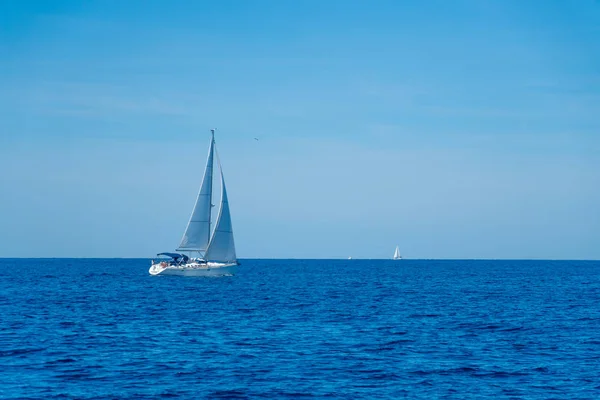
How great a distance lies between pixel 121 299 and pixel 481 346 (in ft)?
142

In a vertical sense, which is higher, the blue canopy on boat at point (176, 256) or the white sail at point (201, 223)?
the white sail at point (201, 223)

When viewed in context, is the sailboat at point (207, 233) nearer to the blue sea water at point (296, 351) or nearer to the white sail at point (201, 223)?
the white sail at point (201, 223)

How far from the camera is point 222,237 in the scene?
103 m

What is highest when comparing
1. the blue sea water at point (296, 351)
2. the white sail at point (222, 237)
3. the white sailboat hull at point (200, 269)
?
the white sail at point (222, 237)

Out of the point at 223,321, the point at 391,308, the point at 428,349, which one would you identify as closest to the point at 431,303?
the point at 391,308

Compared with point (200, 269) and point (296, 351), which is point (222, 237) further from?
point (296, 351)

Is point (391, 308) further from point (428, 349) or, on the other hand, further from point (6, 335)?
point (6, 335)

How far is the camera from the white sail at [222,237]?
336ft

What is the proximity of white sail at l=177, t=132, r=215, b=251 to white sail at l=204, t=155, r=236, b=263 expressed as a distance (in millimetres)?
1118

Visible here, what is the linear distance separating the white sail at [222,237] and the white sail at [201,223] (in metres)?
1.12

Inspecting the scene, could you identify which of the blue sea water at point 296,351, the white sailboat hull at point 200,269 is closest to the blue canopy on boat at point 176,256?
the white sailboat hull at point 200,269

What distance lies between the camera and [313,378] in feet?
96.3

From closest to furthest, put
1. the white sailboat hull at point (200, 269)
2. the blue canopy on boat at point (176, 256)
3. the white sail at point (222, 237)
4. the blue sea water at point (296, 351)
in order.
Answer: the blue sea water at point (296, 351)
the white sailboat hull at point (200, 269)
the white sail at point (222, 237)
the blue canopy on boat at point (176, 256)

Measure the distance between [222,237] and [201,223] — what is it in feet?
12.6
